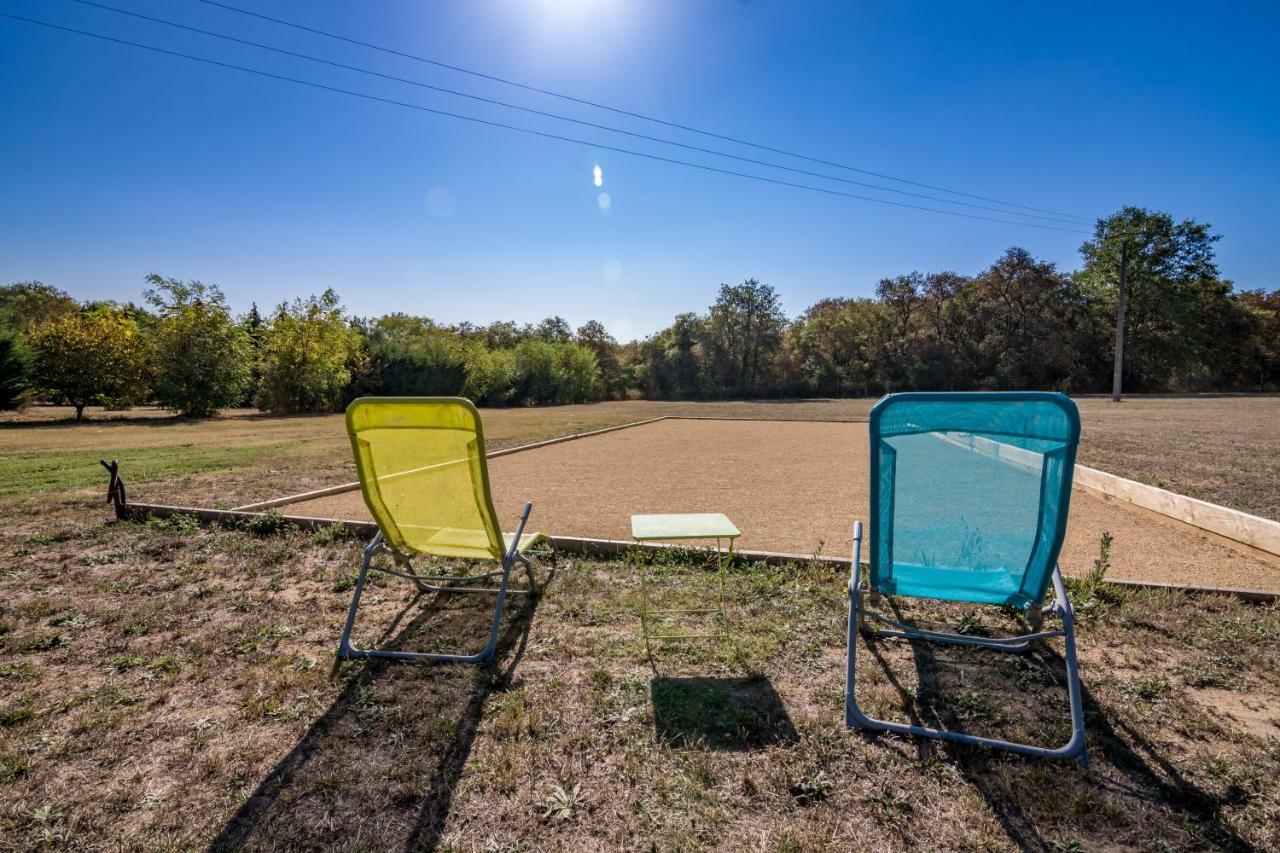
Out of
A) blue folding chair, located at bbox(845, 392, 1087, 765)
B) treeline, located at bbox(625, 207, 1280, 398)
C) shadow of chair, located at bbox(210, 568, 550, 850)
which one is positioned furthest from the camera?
treeline, located at bbox(625, 207, 1280, 398)

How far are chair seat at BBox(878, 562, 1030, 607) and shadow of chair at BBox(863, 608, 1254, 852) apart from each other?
1.28ft

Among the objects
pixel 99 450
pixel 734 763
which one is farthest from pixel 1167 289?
pixel 99 450

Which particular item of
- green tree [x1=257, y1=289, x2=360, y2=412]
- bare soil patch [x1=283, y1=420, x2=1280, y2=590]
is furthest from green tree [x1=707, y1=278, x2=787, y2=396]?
bare soil patch [x1=283, y1=420, x2=1280, y2=590]

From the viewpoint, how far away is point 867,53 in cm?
1377

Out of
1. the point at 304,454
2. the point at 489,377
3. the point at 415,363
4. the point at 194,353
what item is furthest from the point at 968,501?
the point at 489,377

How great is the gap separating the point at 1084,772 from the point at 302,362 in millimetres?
25722

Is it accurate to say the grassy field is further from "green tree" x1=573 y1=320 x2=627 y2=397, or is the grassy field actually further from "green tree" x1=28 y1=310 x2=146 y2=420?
"green tree" x1=573 y1=320 x2=627 y2=397

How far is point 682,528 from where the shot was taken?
279cm

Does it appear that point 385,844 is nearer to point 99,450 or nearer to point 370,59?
point 99,450

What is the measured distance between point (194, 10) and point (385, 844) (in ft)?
46.6

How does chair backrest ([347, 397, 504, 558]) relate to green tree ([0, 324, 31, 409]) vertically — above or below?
below

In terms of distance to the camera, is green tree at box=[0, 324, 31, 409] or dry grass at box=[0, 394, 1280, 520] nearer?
dry grass at box=[0, 394, 1280, 520]

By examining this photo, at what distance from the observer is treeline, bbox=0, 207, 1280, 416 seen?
19.9 metres

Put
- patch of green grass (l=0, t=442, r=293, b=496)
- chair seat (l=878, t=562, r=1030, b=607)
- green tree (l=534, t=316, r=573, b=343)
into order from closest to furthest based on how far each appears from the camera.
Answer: chair seat (l=878, t=562, r=1030, b=607)
patch of green grass (l=0, t=442, r=293, b=496)
green tree (l=534, t=316, r=573, b=343)
